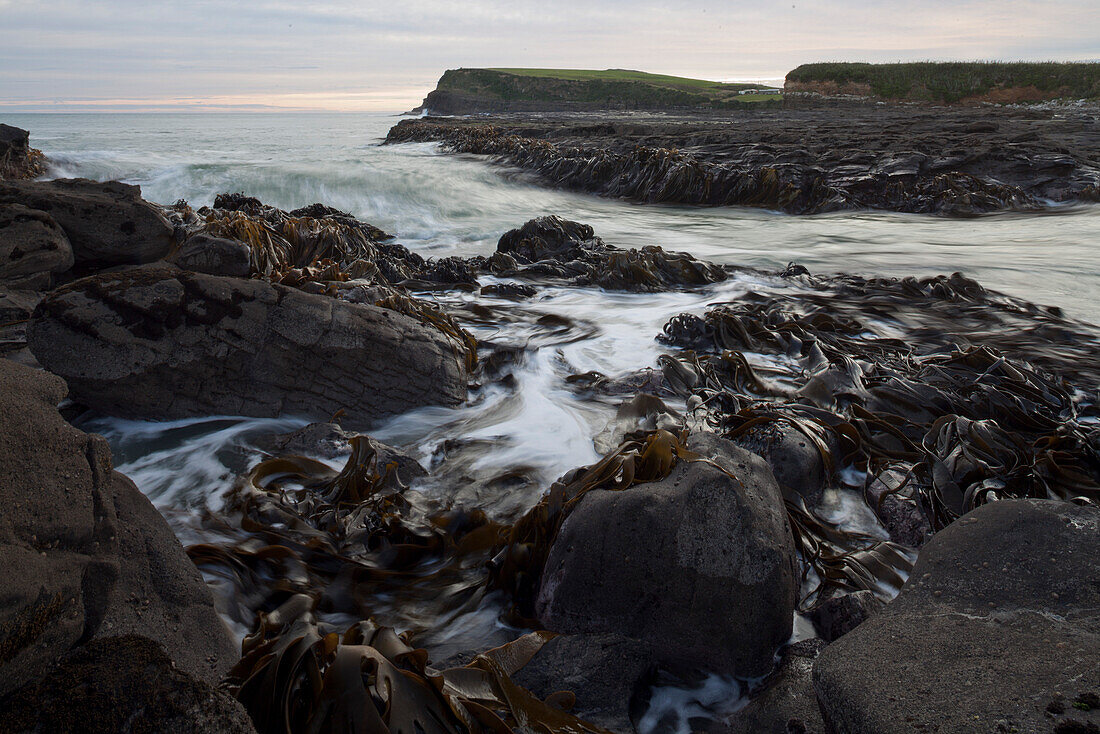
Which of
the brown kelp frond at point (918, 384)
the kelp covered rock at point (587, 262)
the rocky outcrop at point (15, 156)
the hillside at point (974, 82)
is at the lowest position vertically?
the brown kelp frond at point (918, 384)

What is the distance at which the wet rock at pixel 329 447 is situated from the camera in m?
2.96

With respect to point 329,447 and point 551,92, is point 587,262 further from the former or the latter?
point 551,92

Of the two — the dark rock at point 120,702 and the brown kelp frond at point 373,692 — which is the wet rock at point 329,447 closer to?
the brown kelp frond at point 373,692

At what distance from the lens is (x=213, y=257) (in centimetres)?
430

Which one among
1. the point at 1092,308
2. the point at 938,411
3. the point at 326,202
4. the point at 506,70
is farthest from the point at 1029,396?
the point at 506,70

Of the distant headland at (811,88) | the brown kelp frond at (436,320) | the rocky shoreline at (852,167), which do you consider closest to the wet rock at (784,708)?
the brown kelp frond at (436,320)

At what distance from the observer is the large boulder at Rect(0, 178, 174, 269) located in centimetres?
425

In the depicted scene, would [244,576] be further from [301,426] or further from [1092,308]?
[1092,308]

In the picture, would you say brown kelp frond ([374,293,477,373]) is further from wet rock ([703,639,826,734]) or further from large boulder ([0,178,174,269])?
wet rock ([703,639,826,734])

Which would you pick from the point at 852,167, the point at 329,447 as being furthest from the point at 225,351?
the point at 852,167

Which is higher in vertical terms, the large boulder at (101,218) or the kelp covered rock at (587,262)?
the large boulder at (101,218)

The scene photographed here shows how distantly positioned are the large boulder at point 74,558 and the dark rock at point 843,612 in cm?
169

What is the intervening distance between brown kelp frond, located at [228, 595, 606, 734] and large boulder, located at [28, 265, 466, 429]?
6.54 feet

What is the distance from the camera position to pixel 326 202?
11.1 meters
